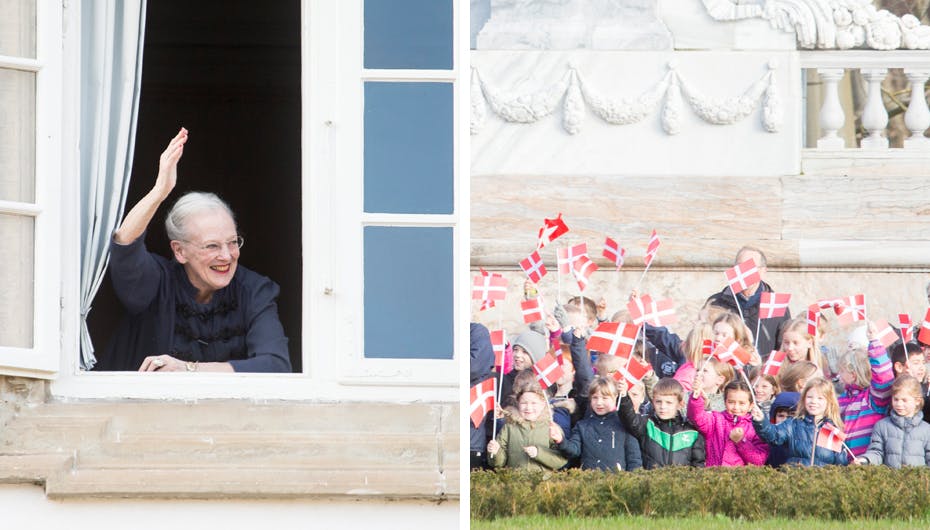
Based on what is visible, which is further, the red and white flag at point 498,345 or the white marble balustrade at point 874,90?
the white marble balustrade at point 874,90

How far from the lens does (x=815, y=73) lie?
20.9 ft

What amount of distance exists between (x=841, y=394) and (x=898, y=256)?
554 mm

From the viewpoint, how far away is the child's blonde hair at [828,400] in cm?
625

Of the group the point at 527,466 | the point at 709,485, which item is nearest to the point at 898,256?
the point at 709,485

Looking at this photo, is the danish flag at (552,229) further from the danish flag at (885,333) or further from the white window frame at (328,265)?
the danish flag at (885,333)

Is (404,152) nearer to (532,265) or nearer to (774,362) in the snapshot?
(532,265)

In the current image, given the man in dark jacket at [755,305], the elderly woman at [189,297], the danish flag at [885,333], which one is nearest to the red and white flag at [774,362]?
the man in dark jacket at [755,305]

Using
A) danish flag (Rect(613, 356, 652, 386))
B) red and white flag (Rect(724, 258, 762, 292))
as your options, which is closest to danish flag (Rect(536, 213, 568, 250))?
danish flag (Rect(613, 356, 652, 386))

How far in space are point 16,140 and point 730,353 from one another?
8.73ft

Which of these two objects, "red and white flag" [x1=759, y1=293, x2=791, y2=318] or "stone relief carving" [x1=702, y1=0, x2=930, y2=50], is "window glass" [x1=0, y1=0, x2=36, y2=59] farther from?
"red and white flag" [x1=759, y1=293, x2=791, y2=318]

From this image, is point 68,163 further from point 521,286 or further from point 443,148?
point 521,286

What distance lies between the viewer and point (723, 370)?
6.27 m

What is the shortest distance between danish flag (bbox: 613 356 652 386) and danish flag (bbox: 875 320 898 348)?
87cm

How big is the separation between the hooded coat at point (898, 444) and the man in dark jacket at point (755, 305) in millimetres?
499
